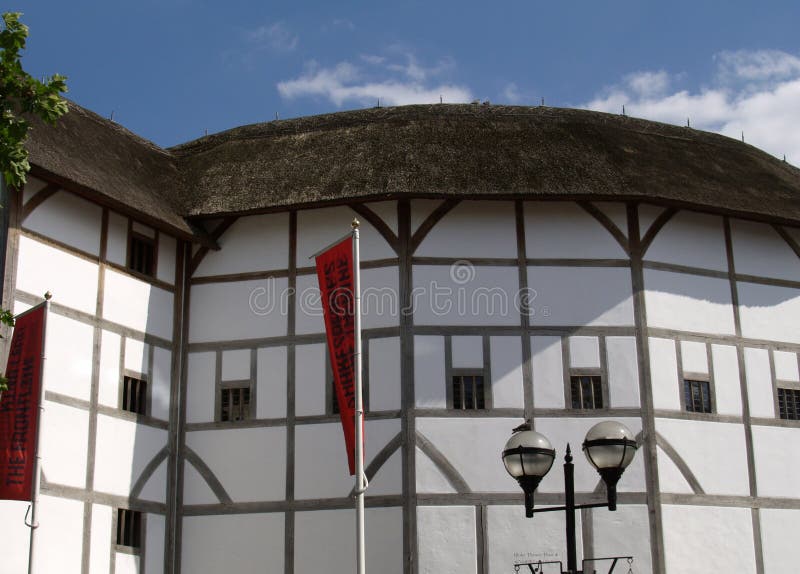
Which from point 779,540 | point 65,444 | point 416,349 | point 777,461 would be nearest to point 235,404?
point 65,444

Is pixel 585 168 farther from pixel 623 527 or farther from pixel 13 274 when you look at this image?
pixel 13 274

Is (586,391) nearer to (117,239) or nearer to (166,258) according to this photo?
(166,258)

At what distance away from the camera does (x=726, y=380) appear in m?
23.3

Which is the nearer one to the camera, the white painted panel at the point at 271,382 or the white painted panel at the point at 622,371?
the white painted panel at the point at 622,371

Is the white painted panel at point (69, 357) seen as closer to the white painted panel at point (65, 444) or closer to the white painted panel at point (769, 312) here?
the white painted panel at point (65, 444)

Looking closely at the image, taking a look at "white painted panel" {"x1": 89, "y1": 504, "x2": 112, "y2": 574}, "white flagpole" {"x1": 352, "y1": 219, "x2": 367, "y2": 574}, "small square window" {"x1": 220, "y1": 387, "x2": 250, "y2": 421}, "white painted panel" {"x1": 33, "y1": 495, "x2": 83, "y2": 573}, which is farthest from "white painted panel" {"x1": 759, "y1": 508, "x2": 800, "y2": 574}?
"white painted panel" {"x1": 33, "y1": 495, "x2": 83, "y2": 573}

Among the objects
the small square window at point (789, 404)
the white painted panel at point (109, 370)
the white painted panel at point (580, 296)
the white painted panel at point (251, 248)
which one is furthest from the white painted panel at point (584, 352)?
the white painted panel at point (109, 370)

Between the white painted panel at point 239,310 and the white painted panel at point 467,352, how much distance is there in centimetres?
341

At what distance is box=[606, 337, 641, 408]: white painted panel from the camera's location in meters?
22.4

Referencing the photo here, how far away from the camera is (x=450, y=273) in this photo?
2295 centimetres

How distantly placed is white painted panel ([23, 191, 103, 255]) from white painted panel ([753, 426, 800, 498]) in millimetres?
12913

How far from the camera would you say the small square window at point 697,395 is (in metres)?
22.9

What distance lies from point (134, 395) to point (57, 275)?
282cm

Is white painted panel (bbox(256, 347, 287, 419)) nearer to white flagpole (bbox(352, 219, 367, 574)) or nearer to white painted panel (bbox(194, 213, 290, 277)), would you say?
white painted panel (bbox(194, 213, 290, 277))
